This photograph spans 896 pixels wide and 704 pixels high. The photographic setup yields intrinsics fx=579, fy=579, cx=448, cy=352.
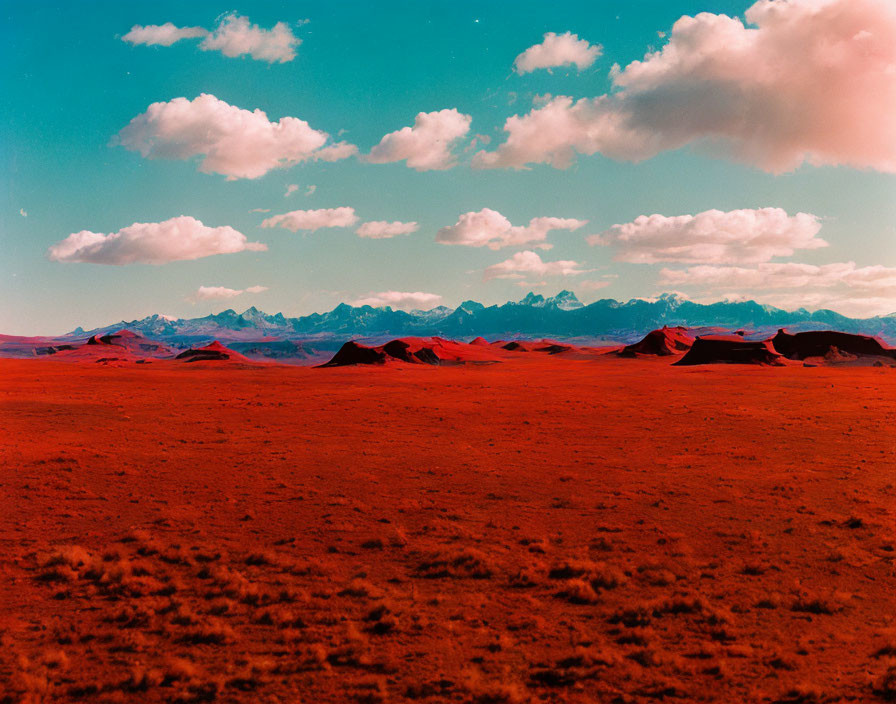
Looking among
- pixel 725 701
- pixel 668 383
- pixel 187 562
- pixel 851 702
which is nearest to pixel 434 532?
pixel 187 562

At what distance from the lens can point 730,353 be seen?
10600cm

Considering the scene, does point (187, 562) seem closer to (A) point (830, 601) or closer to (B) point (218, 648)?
(B) point (218, 648)

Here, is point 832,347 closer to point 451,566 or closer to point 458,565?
point 458,565

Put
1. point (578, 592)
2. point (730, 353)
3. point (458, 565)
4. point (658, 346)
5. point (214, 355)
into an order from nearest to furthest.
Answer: point (578, 592), point (458, 565), point (730, 353), point (658, 346), point (214, 355)

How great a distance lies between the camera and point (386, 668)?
10.5m

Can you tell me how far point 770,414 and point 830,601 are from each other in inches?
1325

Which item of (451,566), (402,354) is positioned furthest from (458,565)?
(402,354)

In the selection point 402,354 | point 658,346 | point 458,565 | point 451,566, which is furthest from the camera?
point 658,346

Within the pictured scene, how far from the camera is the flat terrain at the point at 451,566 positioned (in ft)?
33.8

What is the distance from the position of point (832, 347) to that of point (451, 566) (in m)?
122

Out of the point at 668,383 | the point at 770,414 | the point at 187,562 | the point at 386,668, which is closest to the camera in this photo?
the point at 386,668

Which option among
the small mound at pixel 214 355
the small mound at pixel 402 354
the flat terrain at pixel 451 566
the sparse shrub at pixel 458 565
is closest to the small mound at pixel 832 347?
the small mound at pixel 402 354

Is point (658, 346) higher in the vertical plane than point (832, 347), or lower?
higher

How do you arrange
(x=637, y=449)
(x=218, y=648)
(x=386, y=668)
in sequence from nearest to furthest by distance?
(x=386, y=668)
(x=218, y=648)
(x=637, y=449)
